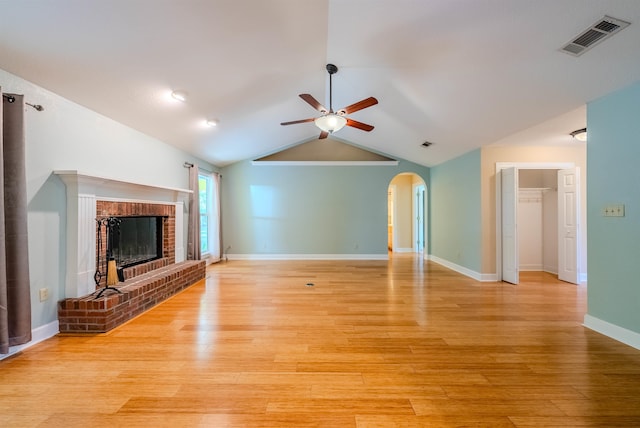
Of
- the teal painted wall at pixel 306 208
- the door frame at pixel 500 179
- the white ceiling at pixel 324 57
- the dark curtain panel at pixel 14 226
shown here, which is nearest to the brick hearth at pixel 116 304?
the dark curtain panel at pixel 14 226

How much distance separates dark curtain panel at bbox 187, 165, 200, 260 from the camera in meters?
5.18

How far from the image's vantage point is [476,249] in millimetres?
4867

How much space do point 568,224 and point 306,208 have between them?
5260mm

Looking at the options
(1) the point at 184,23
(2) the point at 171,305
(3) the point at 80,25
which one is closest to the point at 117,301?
(2) the point at 171,305

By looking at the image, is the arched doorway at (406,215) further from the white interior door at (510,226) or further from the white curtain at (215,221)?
the white curtain at (215,221)

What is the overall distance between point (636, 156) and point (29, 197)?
A: 18.0ft

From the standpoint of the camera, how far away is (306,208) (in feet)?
22.9

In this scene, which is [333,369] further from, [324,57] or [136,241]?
[136,241]

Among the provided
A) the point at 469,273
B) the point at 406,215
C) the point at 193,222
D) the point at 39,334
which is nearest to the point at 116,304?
the point at 39,334

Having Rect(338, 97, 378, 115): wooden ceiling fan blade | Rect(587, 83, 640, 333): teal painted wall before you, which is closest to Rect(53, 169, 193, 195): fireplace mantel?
Rect(338, 97, 378, 115): wooden ceiling fan blade

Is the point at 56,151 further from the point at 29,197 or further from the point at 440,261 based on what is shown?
the point at 440,261

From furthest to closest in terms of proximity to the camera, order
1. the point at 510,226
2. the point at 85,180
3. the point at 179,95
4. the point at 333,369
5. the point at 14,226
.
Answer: the point at 510,226, the point at 179,95, the point at 85,180, the point at 14,226, the point at 333,369

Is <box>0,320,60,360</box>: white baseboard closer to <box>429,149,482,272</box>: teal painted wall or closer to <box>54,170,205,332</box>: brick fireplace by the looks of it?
<box>54,170,205,332</box>: brick fireplace

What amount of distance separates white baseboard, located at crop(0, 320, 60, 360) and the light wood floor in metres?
0.07
